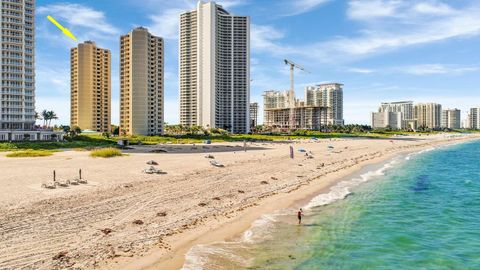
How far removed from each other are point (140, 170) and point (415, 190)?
3632cm

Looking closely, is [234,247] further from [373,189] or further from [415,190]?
[415,190]

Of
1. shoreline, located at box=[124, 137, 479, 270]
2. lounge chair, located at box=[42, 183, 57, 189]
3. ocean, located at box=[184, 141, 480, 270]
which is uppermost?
lounge chair, located at box=[42, 183, 57, 189]

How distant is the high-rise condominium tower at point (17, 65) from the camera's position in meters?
118

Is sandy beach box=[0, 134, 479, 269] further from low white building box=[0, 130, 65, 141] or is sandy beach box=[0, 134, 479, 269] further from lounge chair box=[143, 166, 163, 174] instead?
low white building box=[0, 130, 65, 141]

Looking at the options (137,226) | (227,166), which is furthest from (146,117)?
(137,226)

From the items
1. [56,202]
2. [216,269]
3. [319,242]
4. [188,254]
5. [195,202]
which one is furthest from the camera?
[195,202]

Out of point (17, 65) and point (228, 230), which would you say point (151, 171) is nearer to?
point (228, 230)

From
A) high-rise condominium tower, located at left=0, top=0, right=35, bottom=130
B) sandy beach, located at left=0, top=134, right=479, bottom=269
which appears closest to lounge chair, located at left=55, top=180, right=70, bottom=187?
sandy beach, located at left=0, top=134, right=479, bottom=269

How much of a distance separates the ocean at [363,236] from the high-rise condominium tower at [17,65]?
11597 centimetres

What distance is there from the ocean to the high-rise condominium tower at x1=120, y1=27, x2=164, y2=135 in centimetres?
14165

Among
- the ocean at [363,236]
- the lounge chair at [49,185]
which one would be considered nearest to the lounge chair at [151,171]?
the lounge chair at [49,185]

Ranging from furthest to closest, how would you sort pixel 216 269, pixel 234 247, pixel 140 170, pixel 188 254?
pixel 140 170
pixel 234 247
pixel 188 254
pixel 216 269

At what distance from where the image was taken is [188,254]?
20.9 m

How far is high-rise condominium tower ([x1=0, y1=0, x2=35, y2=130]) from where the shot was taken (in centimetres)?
11825
